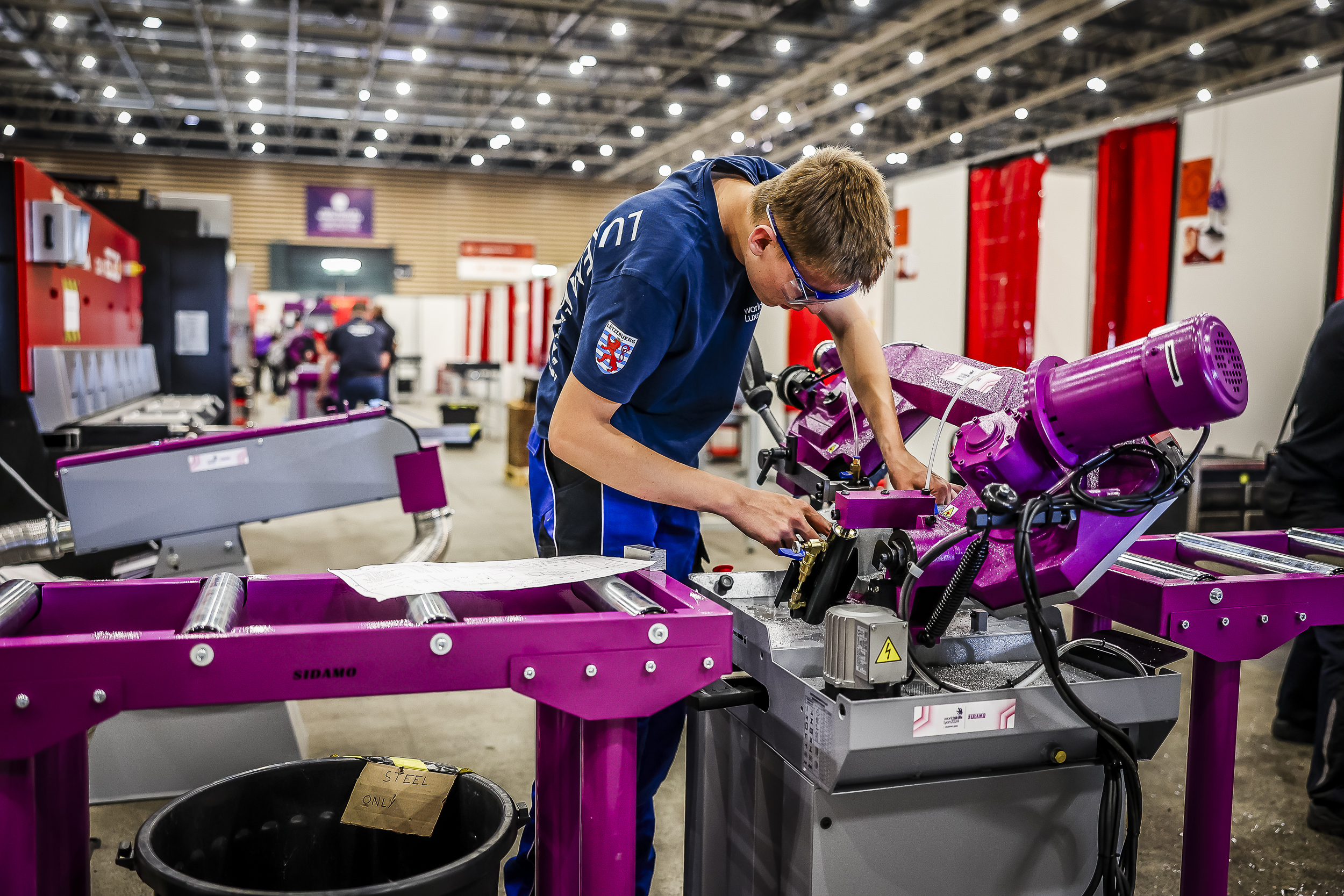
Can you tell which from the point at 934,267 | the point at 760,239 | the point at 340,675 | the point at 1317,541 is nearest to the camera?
the point at 340,675

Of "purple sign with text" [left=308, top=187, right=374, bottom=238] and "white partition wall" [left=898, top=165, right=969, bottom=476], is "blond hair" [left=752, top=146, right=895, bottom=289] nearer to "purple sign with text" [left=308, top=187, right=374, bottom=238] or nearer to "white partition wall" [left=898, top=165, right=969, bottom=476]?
"white partition wall" [left=898, top=165, right=969, bottom=476]

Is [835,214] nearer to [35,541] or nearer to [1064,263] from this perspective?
[35,541]

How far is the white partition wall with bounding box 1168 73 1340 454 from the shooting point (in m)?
3.94

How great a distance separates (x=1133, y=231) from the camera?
4.80m

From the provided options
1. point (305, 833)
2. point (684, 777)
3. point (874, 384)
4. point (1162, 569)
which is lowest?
point (684, 777)

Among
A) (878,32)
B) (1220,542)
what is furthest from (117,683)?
(878,32)

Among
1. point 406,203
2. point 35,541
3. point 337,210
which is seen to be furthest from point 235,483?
point 406,203

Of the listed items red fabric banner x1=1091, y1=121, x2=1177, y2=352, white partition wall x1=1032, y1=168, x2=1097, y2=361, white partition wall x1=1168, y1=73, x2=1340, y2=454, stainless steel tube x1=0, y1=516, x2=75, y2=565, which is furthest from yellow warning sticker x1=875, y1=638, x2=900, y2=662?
white partition wall x1=1032, y1=168, x2=1097, y2=361

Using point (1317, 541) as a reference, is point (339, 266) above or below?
above

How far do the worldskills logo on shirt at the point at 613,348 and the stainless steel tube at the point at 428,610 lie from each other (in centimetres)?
38

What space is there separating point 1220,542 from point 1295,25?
1111cm

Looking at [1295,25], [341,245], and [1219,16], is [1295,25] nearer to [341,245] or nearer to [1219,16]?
[1219,16]

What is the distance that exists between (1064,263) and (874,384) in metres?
4.20

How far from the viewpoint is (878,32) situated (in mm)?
10625
